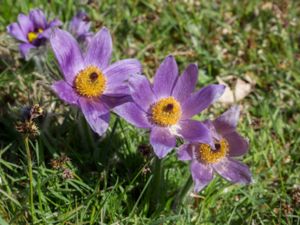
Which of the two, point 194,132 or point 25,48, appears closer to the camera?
point 194,132

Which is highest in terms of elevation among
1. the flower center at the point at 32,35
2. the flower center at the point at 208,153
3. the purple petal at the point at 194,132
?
the flower center at the point at 32,35

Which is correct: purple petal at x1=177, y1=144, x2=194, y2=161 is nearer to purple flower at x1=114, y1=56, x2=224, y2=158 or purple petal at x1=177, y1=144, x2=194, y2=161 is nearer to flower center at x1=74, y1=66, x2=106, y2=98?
purple flower at x1=114, y1=56, x2=224, y2=158

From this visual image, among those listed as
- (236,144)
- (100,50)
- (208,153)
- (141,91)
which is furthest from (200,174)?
(100,50)

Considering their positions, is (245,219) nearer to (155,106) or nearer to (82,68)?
(155,106)

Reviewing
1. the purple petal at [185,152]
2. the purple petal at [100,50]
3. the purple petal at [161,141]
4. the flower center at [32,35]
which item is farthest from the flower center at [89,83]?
the flower center at [32,35]

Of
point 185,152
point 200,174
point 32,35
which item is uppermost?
point 32,35

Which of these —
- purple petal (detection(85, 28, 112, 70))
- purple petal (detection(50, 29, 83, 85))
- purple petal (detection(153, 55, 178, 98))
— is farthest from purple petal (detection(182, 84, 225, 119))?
purple petal (detection(50, 29, 83, 85))

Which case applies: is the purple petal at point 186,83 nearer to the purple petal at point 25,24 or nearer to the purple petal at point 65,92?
the purple petal at point 65,92

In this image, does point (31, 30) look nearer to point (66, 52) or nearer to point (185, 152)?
point (66, 52)
